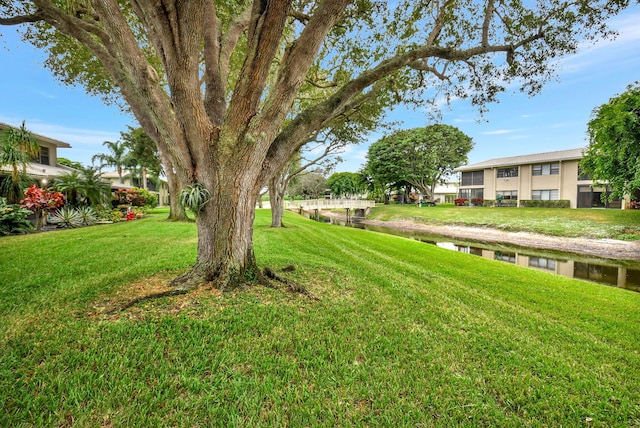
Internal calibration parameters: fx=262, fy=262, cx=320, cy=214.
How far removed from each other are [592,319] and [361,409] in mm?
4865

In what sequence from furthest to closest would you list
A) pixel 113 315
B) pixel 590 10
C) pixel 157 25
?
pixel 590 10 → pixel 157 25 → pixel 113 315

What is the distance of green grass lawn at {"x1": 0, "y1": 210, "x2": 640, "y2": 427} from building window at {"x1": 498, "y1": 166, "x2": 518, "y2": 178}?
31.7 metres

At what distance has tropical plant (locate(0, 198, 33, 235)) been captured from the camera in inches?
375

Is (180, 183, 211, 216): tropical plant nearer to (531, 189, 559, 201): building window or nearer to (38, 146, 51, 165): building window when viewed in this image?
(38, 146, 51, 165): building window

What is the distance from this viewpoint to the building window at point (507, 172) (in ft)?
100

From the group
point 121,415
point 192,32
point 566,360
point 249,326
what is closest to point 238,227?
point 249,326

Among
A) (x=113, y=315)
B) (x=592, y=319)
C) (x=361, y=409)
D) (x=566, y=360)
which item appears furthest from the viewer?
(x=592, y=319)

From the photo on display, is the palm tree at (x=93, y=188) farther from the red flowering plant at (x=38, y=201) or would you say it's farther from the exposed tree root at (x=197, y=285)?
the exposed tree root at (x=197, y=285)

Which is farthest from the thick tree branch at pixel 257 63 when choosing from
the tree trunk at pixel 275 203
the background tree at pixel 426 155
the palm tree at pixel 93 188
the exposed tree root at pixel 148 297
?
the background tree at pixel 426 155

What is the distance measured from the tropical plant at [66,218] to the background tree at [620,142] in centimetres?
2880

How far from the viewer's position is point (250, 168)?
12.8ft

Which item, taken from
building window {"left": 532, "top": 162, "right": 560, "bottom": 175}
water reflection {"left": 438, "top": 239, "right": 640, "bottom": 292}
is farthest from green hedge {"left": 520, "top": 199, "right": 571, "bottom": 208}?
water reflection {"left": 438, "top": 239, "right": 640, "bottom": 292}

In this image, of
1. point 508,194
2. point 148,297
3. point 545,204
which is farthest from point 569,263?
point 508,194

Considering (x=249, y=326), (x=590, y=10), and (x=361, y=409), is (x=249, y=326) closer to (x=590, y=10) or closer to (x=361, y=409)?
(x=361, y=409)
